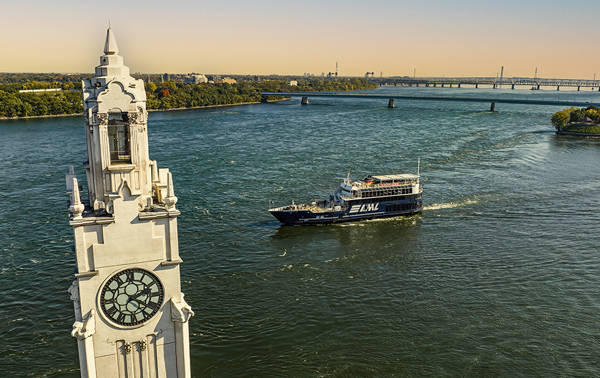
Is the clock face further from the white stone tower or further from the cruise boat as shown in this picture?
the cruise boat

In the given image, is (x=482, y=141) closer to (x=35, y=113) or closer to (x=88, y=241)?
(x=88, y=241)

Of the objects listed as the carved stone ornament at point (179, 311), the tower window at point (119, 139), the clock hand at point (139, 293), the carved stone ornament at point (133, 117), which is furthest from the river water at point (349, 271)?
the carved stone ornament at point (133, 117)

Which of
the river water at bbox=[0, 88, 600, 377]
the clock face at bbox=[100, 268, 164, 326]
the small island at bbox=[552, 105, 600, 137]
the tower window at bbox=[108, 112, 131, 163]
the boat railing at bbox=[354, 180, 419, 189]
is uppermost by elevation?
the tower window at bbox=[108, 112, 131, 163]

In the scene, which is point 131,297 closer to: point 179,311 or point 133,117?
point 179,311

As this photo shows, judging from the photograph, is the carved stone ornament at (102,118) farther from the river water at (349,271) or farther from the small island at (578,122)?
the small island at (578,122)

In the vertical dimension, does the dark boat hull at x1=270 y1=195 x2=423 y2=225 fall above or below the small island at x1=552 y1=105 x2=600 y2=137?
below

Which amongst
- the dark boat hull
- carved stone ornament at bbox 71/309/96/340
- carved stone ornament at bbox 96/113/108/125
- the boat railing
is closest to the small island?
the boat railing

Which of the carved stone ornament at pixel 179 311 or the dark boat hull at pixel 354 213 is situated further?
the dark boat hull at pixel 354 213
